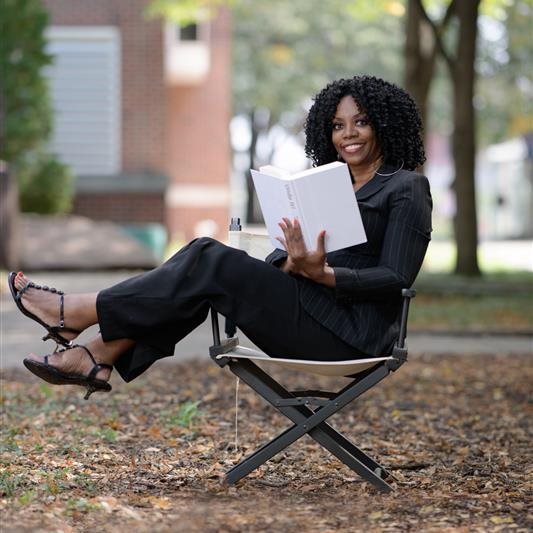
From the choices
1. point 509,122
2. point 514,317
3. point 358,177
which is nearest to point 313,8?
point 509,122

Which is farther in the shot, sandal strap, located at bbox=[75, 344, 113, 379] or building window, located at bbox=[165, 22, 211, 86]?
building window, located at bbox=[165, 22, 211, 86]

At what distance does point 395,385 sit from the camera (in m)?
Result: 9.21

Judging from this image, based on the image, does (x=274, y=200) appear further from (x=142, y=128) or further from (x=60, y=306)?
(x=142, y=128)

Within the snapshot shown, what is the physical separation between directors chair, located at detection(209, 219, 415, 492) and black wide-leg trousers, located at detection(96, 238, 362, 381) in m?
0.09

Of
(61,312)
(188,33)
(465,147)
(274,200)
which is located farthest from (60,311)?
(188,33)

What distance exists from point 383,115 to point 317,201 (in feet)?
2.14

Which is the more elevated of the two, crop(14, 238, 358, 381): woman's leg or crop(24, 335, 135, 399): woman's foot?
crop(14, 238, 358, 381): woman's leg

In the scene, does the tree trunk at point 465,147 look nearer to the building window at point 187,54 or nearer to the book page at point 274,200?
the building window at point 187,54

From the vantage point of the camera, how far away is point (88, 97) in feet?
75.2

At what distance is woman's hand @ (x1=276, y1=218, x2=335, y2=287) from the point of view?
5047 millimetres

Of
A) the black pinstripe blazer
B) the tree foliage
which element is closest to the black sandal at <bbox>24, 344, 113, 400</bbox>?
the black pinstripe blazer

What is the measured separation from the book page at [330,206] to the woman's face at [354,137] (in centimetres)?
51

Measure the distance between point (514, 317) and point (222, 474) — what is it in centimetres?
895

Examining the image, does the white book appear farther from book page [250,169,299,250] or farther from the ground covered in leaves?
the ground covered in leaves
